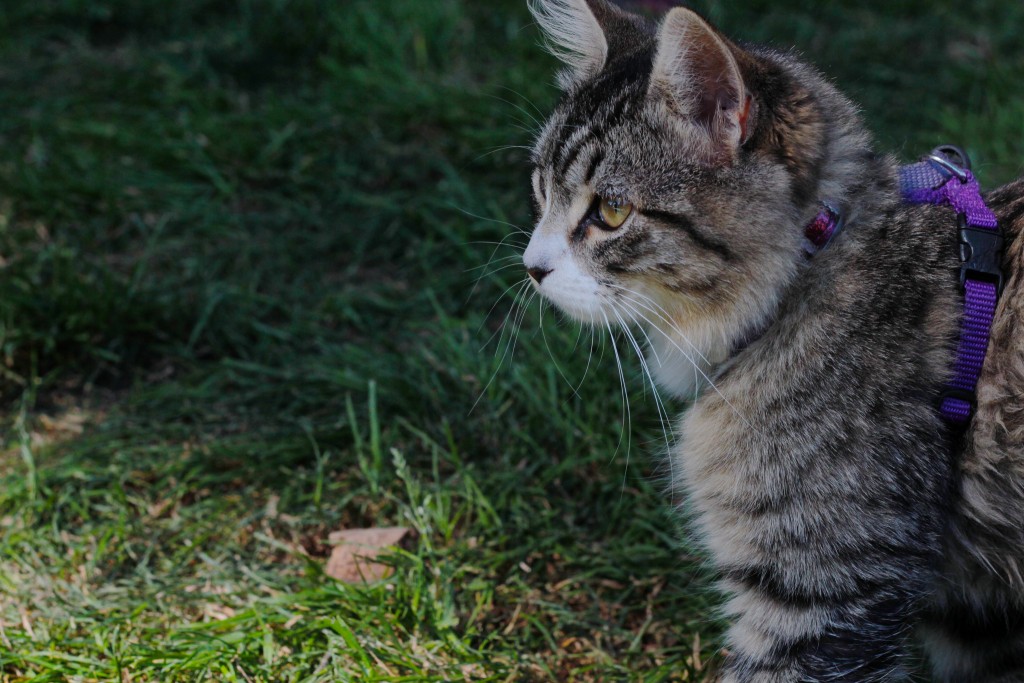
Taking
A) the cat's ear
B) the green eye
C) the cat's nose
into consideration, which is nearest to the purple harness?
the cat's ear

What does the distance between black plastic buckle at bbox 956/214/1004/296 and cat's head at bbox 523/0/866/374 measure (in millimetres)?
266

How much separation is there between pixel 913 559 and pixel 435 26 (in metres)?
3.47

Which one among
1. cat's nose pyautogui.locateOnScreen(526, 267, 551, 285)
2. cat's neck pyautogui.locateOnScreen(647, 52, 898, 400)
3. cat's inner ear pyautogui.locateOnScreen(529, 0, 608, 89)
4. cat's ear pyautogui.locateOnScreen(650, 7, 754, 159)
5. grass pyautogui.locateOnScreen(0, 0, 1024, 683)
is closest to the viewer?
cat's ear pyautogui.locateOnScreen(650, 7, 754, 159)

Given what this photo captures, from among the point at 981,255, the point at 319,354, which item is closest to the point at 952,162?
the point at 981,255

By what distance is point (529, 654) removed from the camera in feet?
7.80

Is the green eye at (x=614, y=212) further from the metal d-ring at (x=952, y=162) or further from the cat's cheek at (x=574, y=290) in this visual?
the metal d-ring at (x=952, y=162)

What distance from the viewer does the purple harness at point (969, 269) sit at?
1879 millimetres

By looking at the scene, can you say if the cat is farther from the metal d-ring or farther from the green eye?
the metal d-ring

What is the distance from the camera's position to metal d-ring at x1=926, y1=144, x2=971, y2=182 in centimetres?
212

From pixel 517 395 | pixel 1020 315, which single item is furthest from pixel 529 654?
pixel 1020 315

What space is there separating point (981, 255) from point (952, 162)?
46cm

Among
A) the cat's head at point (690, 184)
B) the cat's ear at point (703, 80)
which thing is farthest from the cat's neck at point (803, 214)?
the cat's ear at point (703, 80)

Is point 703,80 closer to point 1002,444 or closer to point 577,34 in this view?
point 577,34

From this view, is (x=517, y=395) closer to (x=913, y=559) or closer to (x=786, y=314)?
(x=786, y=314)
